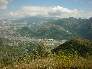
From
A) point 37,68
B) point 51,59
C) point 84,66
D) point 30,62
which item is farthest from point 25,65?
point 84,66

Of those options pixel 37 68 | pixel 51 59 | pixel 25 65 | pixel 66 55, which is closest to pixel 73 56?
pixel 66 55

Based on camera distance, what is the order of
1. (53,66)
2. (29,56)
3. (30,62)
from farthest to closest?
(30,62) < (29,56) < (53,66)

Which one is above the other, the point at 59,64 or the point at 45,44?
the point at 45,44

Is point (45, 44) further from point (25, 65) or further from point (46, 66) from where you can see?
point (25, 65)

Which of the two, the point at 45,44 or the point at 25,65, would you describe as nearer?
the point at 45,44

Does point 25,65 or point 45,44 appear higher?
point 45,44

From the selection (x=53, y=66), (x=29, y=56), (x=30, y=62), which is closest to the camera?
(x=53, y=66)

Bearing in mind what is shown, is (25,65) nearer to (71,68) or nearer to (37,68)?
(37,68)

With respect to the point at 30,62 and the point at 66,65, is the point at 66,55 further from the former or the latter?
the point at 30,62

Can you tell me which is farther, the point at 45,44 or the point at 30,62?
the point at 30,62
